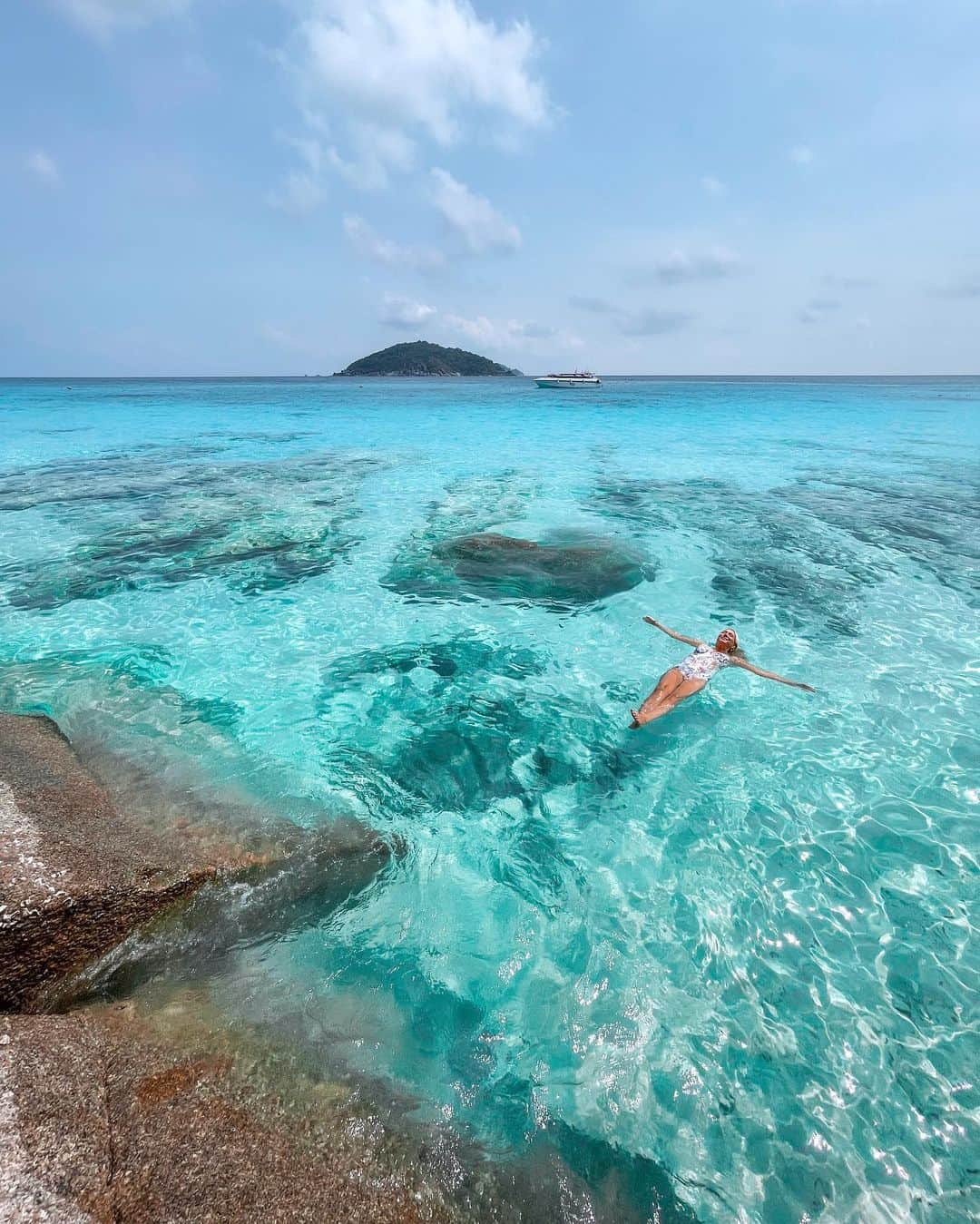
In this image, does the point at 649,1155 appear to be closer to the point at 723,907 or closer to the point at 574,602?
the point at 723,907

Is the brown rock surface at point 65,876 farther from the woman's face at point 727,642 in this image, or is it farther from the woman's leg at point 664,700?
the woman's face at point 727,642

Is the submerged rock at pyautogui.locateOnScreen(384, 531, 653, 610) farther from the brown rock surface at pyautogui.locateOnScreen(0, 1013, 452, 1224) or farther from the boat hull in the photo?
the boat hull

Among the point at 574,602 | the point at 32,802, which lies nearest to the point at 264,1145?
the point at 32,802

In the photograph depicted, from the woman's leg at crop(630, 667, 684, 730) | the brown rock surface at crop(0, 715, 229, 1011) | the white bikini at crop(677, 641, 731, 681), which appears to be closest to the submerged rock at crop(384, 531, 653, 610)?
the white bikini at crop(677, 641, 731, 681)

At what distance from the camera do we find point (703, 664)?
834 centimetres

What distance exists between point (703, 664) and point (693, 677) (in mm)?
307

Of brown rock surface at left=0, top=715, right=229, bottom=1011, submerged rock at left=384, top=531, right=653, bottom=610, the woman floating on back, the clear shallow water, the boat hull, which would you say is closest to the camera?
the clear shallow water

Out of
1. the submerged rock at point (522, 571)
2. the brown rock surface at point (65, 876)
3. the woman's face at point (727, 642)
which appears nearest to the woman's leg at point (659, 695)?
the woman's face at point (727, 642)

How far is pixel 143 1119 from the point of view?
315 centimetres

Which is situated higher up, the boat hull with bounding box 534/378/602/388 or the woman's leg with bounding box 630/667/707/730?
the boat hull with bounding box 534/378/602/388

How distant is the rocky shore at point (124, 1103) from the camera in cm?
282

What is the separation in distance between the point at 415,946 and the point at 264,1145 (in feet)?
6.03

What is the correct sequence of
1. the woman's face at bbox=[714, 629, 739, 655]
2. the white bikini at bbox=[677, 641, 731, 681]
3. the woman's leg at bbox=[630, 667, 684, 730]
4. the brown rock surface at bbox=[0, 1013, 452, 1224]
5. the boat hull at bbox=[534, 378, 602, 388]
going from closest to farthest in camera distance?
1. the brown rock surface at bbox=[0, 1013, 452, 1224]
2. the woman's leg at bbox=[630, 667, 684, 730]
3. the white bikini at bbox=[677, 641, 731, 681]
4. the woman's face at bbox=[714, 629, 739, 655]
5. the boat hull at bbox=[534, 378, 602, 388]

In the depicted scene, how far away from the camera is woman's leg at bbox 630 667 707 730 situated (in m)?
7.62
